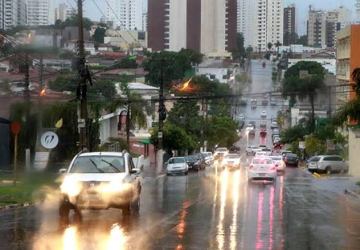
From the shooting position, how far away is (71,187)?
19.9 m

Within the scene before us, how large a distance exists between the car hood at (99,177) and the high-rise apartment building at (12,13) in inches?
630

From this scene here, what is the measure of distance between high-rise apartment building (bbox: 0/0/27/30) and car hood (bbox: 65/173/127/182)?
52.5 feet

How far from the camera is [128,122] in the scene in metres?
64.9

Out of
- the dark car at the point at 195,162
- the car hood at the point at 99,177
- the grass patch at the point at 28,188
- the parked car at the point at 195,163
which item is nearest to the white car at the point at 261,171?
the grass patch at the point at 28,188

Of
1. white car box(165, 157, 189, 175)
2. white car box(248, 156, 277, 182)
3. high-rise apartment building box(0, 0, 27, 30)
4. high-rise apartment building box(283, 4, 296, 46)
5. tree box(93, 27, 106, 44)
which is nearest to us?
high-rise apartment building box(0, 0, 27, 30)

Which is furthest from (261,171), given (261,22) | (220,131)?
(261,22)

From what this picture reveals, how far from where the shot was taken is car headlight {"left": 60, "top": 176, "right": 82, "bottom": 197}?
65.0ft

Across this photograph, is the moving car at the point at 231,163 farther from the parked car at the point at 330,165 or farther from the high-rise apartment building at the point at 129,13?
the high-rise apartment building at the point at 129,13

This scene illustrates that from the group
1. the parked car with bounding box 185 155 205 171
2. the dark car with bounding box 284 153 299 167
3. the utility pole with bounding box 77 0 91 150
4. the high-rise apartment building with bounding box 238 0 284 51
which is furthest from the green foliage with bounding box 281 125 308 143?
the utility pole with bounding box 77 0 91 150

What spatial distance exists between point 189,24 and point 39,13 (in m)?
41.1

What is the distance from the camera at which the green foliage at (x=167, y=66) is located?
7125 cm

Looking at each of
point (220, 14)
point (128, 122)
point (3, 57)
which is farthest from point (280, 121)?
point (3, 57)

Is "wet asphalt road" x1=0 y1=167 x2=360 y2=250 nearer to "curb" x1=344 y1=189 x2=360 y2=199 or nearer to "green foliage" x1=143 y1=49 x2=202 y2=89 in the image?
"curb" x1=344 y1=189 x2=360 y2=199

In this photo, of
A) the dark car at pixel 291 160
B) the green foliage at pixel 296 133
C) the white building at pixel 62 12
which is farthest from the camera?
the green foliage at pixel 296 133
